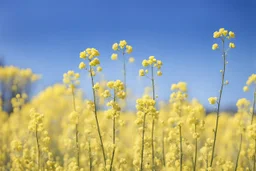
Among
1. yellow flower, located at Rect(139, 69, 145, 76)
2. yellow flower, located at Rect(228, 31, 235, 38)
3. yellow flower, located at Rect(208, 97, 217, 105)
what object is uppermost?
yellow flower, located at Rect(228, 31, 235, 38)

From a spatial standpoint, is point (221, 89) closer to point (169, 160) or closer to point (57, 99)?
point (169, 160)

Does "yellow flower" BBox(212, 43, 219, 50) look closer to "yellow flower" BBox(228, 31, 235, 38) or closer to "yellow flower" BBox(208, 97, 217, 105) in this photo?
"yellow flower" BBox(228, 31, 235, 38)

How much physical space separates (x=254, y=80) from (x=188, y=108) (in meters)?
1.88

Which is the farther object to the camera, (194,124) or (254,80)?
(254,80)

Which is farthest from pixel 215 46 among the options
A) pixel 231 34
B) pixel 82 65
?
pixel 82 65

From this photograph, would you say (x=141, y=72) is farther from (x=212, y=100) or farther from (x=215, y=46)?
(x=215, y=46)

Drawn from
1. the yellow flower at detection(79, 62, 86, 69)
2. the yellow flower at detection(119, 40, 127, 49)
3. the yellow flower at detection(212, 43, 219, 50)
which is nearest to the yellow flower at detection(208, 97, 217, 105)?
the yellow flower at detection(212, 43, 219, 50)

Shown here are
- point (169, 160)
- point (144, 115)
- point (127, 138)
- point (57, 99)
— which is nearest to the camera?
point (144, 115)

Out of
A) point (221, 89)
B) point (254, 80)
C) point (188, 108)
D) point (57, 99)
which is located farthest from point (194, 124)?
point (57, 99)

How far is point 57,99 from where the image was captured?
23203 mm

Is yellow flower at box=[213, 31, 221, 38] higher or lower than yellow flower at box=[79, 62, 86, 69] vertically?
higher

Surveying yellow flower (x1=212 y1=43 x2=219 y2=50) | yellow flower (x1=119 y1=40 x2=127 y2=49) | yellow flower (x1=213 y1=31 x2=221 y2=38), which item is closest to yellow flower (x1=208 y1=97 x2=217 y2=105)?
yellow flower (x1=212 y1=43 x2=219 y2=50)

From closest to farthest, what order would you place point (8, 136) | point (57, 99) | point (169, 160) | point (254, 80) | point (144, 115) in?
point (144, 115), point (169, 160), point (254, 80), point (8, 136), point (57, 99)

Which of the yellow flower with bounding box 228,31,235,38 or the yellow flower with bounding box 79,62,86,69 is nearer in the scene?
the yellow flower with bounding box 79,62,86,69
